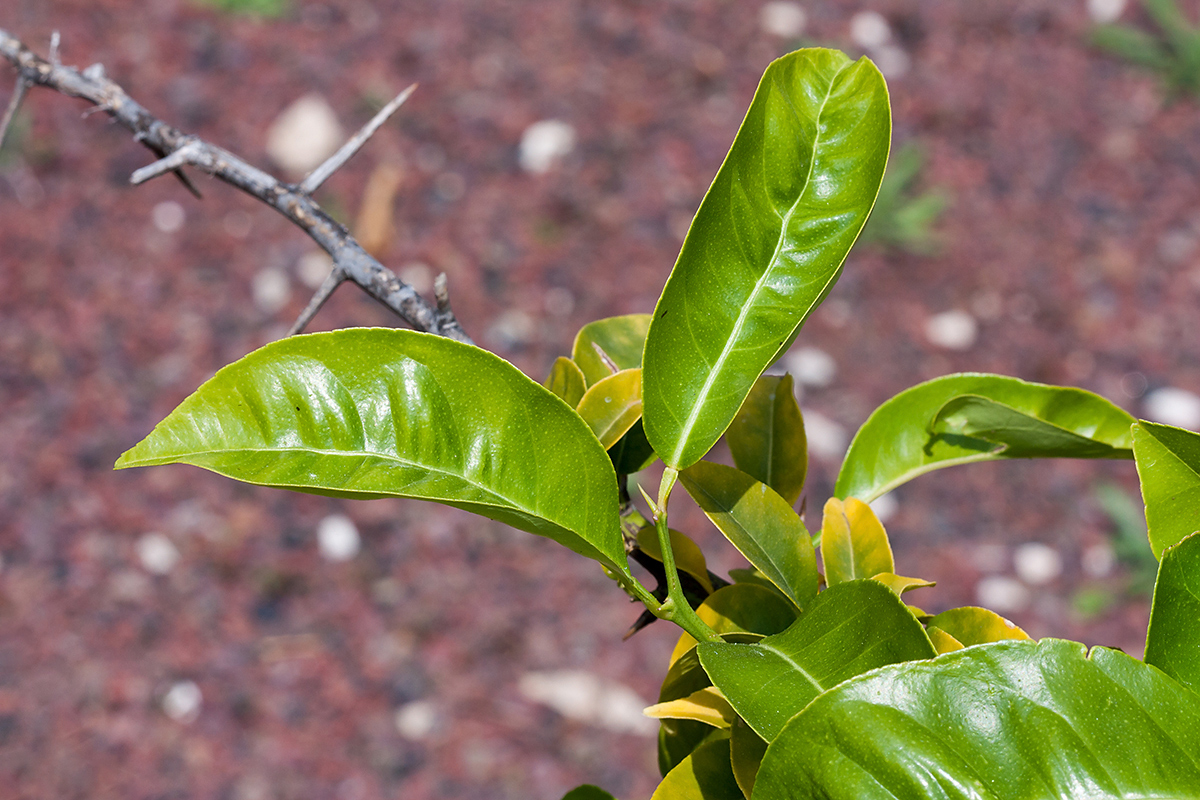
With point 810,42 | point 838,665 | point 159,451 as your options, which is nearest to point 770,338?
point 838,665

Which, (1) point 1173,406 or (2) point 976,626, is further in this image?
(1) point 1173,406

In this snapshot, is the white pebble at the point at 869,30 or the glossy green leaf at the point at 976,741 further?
the white pebble at the point at 869,30

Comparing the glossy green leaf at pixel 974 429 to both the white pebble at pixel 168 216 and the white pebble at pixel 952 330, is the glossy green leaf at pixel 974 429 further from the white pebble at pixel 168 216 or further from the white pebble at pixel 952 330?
the white pebble at pixel 168 216

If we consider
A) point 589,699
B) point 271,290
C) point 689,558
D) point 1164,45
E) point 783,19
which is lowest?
point 589,699

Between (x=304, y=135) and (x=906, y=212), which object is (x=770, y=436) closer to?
(x=906, y=212)

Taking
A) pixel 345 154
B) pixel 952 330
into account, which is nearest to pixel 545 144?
pixel 952 330

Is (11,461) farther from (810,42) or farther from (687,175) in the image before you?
(810,42)

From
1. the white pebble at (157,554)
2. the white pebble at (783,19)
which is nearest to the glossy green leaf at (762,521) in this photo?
the white pebble at (157,554)
